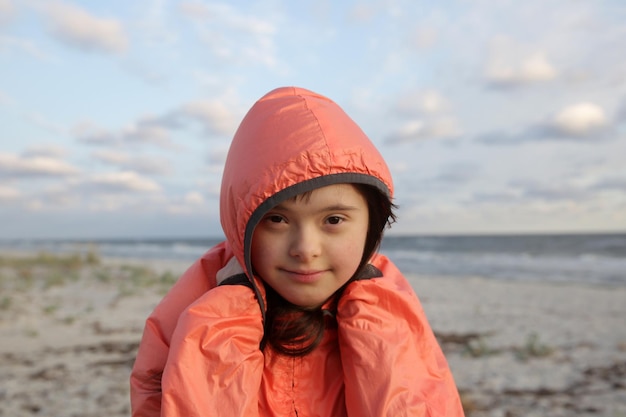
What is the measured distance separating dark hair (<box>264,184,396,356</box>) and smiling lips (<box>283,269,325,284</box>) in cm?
19

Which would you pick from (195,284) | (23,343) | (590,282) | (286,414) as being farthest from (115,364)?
(590,282)

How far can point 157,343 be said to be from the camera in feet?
6.37

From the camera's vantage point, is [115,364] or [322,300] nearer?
[322,300]

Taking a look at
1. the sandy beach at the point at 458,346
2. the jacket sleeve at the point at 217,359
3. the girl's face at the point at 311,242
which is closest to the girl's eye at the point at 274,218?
the girl's face at the point at 311,242

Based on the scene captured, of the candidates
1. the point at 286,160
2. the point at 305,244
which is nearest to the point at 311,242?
the point at 305,244

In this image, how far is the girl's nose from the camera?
67.3 inches

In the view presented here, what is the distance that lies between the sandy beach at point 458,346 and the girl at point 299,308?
9.09 ft

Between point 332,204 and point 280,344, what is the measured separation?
1.88ft

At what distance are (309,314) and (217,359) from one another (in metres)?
0.39

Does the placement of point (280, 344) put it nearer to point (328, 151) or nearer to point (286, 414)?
point (286, 414)

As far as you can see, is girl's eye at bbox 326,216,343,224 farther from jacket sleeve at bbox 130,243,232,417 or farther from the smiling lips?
jacket sleeve at bbox 130,243,232,417

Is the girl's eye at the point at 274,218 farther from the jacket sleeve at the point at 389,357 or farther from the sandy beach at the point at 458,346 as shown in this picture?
the sandy beach at the point at 458,346

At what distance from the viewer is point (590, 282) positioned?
558 inches

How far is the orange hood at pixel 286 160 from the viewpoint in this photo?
5.70 ft
